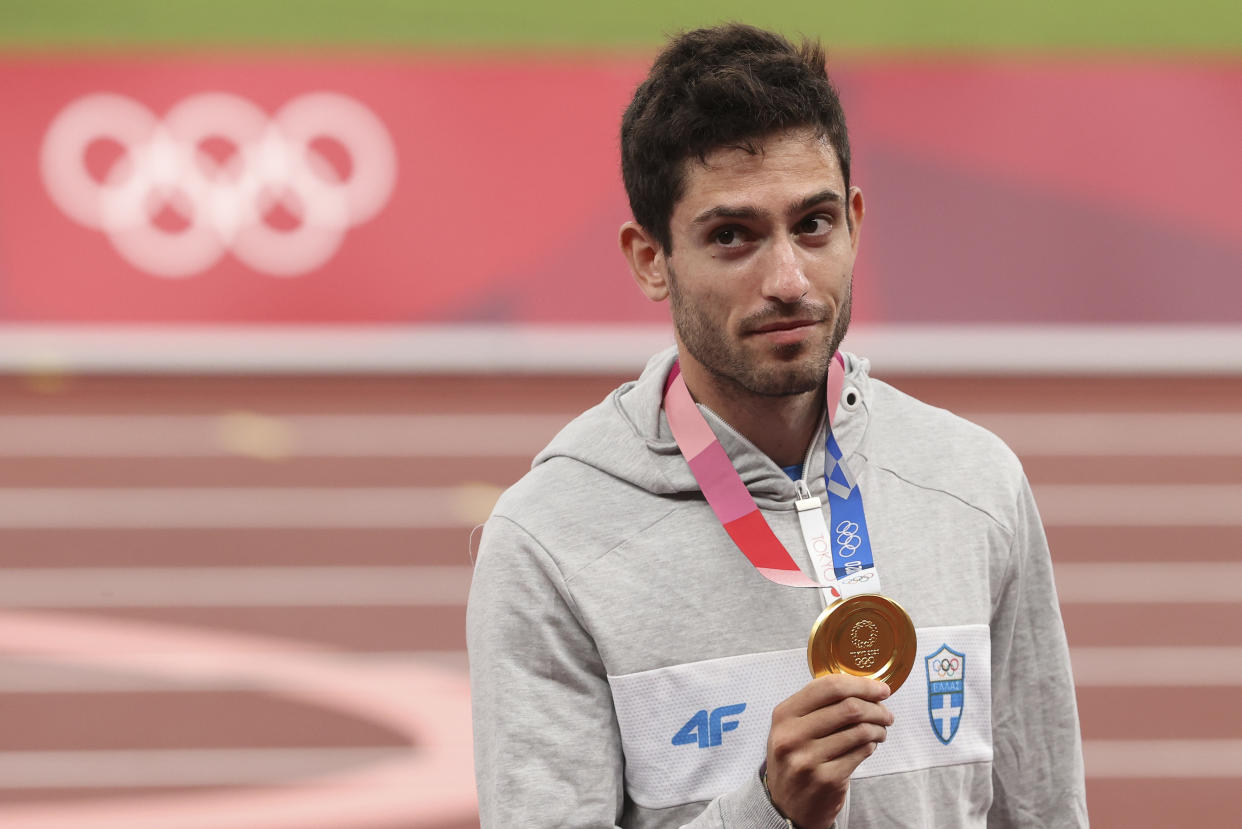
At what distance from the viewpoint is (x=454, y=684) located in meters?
5.88

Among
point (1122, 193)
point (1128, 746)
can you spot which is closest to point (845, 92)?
point (1122, 193)

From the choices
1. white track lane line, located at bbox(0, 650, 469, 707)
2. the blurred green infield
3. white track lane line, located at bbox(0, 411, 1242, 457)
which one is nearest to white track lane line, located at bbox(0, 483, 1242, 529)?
white track lane line, located at bbox(0, 411, 1242, 457)

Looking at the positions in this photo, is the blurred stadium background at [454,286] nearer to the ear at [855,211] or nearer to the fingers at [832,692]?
the ear at [855,211]

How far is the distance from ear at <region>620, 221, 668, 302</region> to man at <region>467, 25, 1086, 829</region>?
0.01m

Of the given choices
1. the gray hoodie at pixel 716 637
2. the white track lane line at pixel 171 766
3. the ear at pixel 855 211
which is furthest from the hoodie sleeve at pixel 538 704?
the white track lane line at pixel 171 766

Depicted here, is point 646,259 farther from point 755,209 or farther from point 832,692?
point 832,692

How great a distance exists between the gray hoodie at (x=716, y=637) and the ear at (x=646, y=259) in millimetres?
147

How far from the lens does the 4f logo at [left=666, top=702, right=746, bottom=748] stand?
1633 mm

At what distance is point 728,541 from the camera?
5.65ft

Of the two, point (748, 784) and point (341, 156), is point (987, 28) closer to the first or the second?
point (341, 156)

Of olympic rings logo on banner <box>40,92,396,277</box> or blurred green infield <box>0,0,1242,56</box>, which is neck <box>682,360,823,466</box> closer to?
olympic rings logo on banner <box>40,92,396,277</box>

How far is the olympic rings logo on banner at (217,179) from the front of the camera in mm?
6152

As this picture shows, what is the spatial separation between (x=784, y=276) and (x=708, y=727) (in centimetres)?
55

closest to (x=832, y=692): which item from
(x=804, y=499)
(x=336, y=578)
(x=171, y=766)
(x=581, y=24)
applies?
(x=804, y=499)
